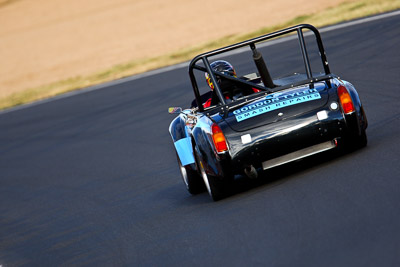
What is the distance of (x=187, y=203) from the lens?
7789mm

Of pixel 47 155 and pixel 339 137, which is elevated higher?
pixel 339 137

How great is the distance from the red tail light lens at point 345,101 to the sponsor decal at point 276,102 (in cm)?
20

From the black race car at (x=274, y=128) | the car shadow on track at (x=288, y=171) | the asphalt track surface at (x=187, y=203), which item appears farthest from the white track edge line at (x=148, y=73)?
the black race car at (x=274, y=128)

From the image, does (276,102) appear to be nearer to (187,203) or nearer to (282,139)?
(282,139)

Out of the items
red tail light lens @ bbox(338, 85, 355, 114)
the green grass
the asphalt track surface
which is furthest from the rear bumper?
the green grass

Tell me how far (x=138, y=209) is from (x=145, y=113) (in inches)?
311

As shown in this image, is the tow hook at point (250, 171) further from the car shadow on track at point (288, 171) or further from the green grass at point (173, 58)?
the green grass at point (173, 58)

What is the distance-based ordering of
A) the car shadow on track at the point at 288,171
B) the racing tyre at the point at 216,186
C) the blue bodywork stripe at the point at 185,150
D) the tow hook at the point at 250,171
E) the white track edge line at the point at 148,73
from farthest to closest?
the white track edge line at the point at 148,73, the blue bodywork stripe at the point at 185,150, the car shadow on track at the point at 288,171, the racing tyre at the point at 216,186, the tow hook at the point at 250,171

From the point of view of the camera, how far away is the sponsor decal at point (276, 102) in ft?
22.4

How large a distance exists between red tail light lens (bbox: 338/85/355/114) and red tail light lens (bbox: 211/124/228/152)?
3.54ft

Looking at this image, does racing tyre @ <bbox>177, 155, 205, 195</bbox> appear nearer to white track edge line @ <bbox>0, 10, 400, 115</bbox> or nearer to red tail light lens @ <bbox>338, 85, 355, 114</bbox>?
red tail light lens @ <bbox>338, 85, 355, 114</bbox>

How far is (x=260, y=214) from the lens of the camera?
6082 mm

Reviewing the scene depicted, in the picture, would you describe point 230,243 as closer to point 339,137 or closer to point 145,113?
point 339,137

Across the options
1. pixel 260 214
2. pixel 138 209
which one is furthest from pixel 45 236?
pixel 260 214
